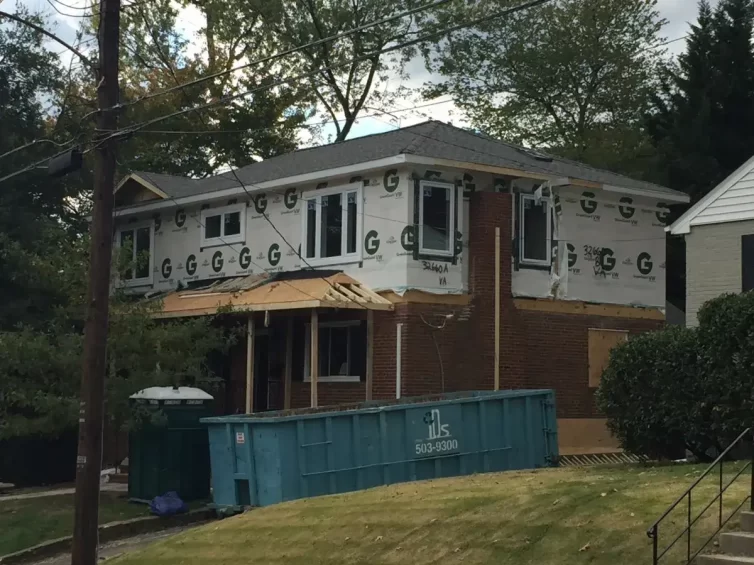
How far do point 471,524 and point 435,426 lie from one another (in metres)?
4.74

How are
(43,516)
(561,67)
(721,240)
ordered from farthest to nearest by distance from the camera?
(561,67) < (721,240) < (43,516)

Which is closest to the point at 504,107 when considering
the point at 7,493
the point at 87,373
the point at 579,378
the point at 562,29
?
the point at 562,29

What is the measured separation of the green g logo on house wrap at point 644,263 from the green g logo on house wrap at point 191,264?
1016 cm

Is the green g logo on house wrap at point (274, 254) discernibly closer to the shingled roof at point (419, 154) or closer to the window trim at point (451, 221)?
the shingled roof at point (419, 154)

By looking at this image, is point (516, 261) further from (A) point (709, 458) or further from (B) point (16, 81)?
(B) point (16, 81)

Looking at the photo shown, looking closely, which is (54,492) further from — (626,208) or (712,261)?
(626,208)

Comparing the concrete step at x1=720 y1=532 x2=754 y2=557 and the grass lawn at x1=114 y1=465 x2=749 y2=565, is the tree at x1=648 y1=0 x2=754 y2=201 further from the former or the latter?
the concrete step at x1=720 y1=532 x2=754 y2=557

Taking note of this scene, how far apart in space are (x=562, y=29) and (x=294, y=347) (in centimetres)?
2206

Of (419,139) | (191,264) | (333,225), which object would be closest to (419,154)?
(419,139)

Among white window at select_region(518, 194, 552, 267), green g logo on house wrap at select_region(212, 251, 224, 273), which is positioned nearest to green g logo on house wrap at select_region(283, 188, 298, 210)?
green g logo on house wrap at select_region(212, 251, 224, 273)

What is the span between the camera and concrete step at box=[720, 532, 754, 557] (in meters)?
9.41

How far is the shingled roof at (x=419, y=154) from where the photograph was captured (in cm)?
2097

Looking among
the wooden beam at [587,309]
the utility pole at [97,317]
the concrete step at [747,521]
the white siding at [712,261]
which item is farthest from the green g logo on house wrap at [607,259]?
the concrete step at [747,521]

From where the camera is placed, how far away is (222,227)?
24.6 metres
